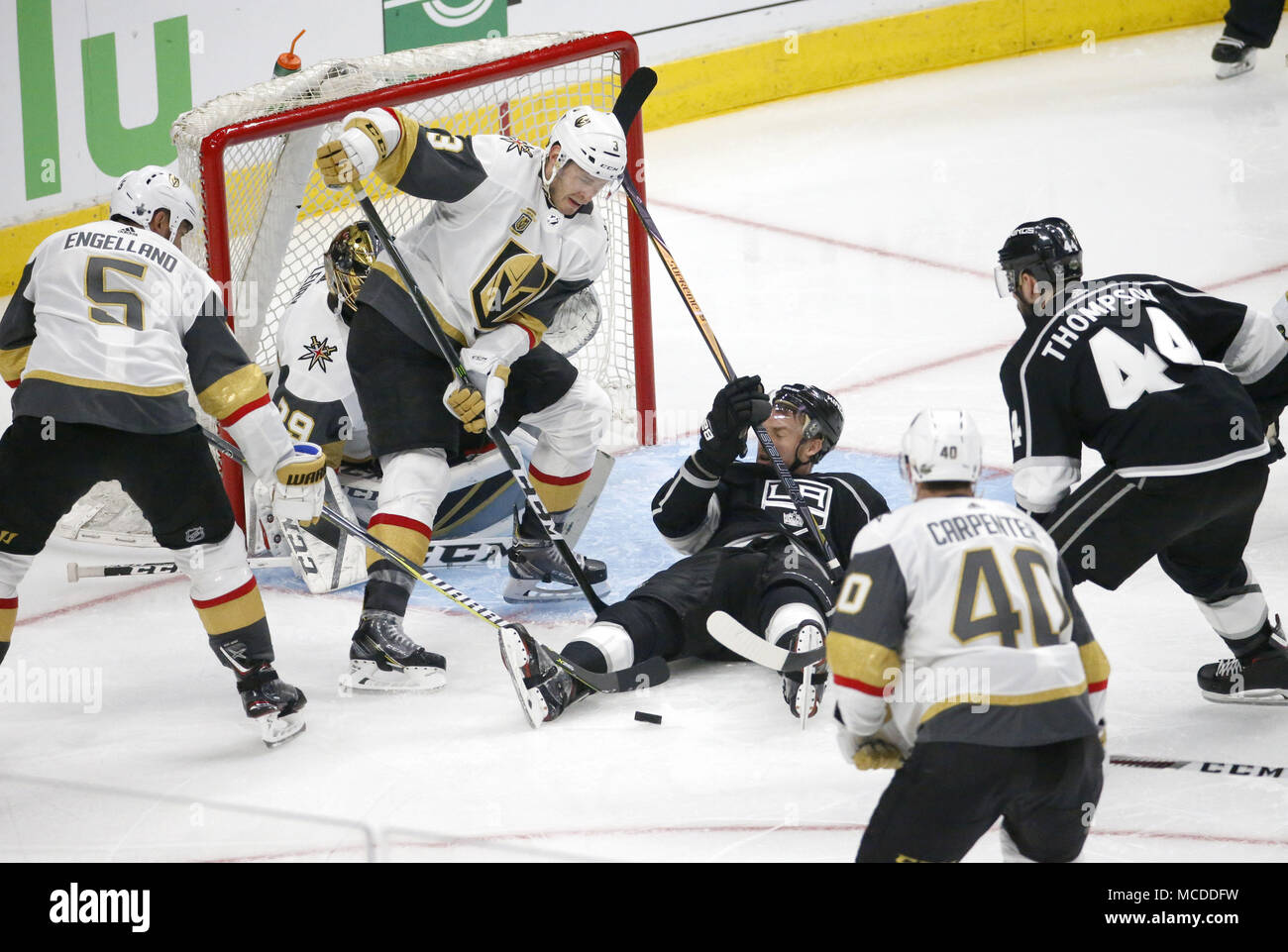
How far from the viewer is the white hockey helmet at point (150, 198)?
370 centimetres

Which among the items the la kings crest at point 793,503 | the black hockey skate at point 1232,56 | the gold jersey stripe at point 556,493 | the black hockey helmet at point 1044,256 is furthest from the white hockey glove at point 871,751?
the black hockey skate at point 1232,56

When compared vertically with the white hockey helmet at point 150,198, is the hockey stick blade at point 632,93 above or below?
above

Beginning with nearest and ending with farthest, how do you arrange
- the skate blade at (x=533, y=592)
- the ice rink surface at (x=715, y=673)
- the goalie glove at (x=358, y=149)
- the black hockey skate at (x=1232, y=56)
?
the ice rink surface at (x=715, y=673) → the goalie glove at (x=358, y=149) → the skate blade at (x=533, y=592) → the black hockey skate at (x=1232, y=56)

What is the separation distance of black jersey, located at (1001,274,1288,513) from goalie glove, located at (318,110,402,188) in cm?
141

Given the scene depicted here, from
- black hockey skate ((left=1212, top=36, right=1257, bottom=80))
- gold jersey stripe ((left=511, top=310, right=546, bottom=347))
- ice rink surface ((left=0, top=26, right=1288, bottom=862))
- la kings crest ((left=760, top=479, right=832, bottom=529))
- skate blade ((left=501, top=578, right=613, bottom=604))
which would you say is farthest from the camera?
black hockey skate ((left=1212, top=36, right=1257, bottom=80))

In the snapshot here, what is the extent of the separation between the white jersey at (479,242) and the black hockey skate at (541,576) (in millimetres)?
603

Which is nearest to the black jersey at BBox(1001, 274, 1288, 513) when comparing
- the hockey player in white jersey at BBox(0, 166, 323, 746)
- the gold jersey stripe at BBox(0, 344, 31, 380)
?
the hockey player in white jersey at BBox(0, 166, 323, 746)

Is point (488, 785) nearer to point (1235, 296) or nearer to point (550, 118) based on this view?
point (550, 118)

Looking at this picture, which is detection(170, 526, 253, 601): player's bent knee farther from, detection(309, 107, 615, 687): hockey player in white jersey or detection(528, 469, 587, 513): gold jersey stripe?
→ detection(528, 469, 587, 513): gold jersey stripe

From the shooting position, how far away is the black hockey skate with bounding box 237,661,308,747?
376 centimetres

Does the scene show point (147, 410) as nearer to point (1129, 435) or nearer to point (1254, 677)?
point (1129, 435)

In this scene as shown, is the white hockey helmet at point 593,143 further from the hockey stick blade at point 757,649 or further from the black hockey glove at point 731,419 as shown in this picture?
the hockey stick blade at point 757,649

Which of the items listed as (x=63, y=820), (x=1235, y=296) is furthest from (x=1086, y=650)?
(x=1235, y=296)

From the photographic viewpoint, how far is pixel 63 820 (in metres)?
3.48
